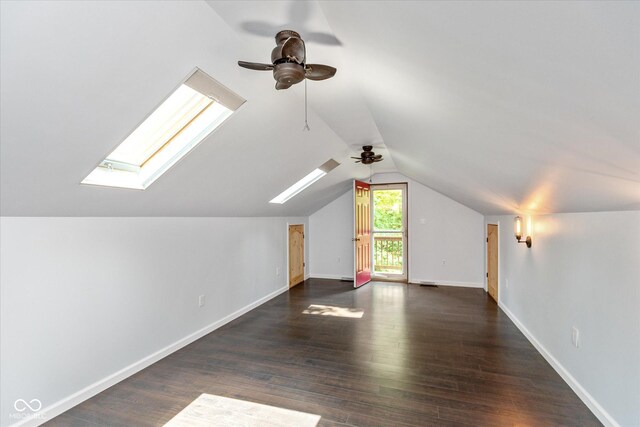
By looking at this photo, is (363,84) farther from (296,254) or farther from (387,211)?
(387,211)

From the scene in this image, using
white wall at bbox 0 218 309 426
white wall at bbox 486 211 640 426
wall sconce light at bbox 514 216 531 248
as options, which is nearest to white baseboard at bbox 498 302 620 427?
white wall at bbox 486 211 640 426

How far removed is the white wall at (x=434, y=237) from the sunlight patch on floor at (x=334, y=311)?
224 centimetres

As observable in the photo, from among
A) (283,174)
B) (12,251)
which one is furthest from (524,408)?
(12,251)

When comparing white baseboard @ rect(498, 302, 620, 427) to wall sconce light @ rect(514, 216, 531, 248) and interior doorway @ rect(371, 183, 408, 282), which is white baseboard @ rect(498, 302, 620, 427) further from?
interior doorway @ rect(371, 183, 408, 282)

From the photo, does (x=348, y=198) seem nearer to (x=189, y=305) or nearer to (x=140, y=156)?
(x=189, y=305)

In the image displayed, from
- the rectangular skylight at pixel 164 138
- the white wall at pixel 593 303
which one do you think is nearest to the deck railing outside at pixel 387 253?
the white wall at pixel 593 303

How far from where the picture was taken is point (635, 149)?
3.48 ft

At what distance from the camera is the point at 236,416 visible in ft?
7.45

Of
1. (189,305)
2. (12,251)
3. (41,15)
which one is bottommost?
(189,305)

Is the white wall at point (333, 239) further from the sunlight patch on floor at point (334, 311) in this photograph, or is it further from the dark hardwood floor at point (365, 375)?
the dark hardwood floor at point (365, 375)

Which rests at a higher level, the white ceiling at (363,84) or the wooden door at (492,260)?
the white ceiling at (363,84)

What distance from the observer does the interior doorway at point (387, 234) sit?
23.9ft

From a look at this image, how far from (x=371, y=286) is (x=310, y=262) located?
1.71 metres

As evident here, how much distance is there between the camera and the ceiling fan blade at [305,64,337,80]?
65.2 inches
